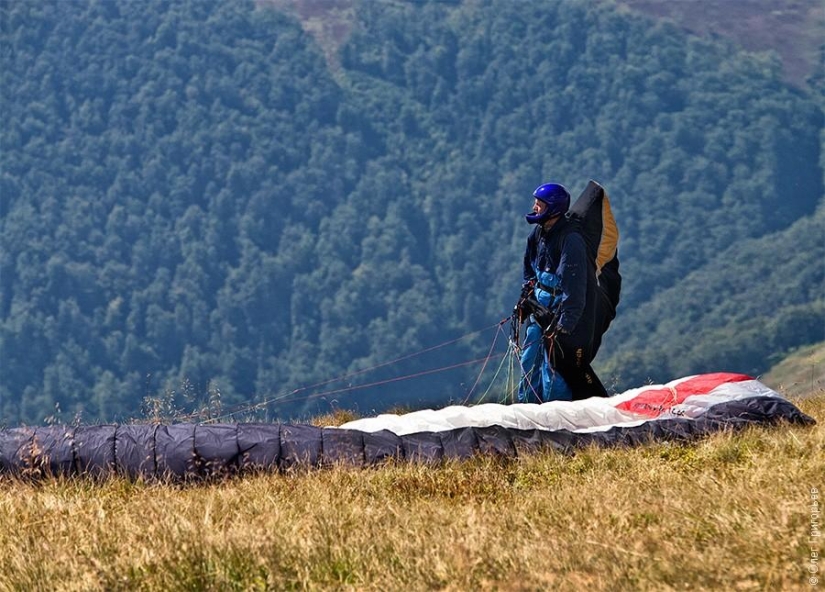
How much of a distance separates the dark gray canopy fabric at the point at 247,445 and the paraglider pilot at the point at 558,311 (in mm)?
2866

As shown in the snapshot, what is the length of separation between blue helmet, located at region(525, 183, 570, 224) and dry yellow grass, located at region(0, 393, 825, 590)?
14.8 ft

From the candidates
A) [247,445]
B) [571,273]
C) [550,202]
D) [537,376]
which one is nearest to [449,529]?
[247,445]

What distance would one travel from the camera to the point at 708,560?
502 cm

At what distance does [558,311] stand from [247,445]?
4.20 m

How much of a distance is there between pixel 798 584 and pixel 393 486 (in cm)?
325

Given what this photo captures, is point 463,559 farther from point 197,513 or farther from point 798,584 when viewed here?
point 197,513

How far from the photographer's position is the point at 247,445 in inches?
342

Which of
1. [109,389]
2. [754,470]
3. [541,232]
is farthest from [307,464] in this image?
[109,389]

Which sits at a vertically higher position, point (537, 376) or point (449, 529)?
point (449, 529)

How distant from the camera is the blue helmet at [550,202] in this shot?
12.1 m

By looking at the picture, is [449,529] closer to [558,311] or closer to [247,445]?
[247,445]

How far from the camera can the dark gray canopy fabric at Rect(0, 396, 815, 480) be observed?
8.55m

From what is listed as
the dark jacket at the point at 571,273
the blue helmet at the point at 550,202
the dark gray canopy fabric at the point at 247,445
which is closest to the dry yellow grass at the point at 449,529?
the dark gray canopy fabric at the point at 247,445

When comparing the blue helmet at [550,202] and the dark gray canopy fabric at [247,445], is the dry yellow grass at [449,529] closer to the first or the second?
the dark gray canopy fabric at [247,445]
